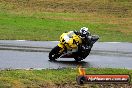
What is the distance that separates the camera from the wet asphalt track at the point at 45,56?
51.4 ft

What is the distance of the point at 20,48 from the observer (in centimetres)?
1961

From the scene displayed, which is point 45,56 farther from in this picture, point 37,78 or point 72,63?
point 37,78

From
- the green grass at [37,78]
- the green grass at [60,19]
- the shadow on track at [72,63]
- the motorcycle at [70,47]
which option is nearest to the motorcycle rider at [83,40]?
the motorcycle at [70,47]

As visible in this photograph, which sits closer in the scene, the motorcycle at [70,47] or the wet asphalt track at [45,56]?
the wet asphalt track at [45,56]

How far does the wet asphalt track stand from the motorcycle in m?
0.26

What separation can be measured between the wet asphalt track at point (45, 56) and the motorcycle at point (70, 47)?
0.26 meters

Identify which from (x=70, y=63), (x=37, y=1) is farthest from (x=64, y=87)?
(x=37, y=1)

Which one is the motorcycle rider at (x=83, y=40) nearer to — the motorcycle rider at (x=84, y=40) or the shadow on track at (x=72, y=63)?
the motorcycle rider at (x=84, y=40)

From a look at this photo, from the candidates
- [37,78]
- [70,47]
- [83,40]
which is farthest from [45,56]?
[37,78]

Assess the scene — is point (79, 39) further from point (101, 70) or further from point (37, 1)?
point (37, 1)

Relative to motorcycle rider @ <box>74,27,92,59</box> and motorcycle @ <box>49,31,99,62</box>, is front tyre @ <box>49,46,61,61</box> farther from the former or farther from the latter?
motorcycle rider @ <box>74,27,92,59</box>

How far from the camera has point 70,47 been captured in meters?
16.7

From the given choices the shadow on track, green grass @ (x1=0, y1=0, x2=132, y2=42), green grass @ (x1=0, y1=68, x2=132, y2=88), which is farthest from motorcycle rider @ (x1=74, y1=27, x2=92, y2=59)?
green grass @ (x1=0, y1=0, x2=132, y2=42)

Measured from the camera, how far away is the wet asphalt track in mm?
15656
